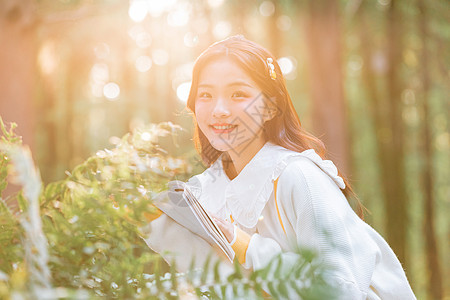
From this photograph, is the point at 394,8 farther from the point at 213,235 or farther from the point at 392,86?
the point at 213,235

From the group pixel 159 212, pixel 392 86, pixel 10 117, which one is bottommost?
pixel 392 86

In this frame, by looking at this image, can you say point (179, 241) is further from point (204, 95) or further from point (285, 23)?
point (285, 23)

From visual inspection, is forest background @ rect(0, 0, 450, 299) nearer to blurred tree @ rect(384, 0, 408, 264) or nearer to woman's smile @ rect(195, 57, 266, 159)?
blurred tree @ rect(384, 0, 408, 264)

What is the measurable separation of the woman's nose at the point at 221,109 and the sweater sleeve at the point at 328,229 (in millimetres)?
279

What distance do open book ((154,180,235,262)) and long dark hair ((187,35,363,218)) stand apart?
2.03ft

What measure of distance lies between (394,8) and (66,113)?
8.34m

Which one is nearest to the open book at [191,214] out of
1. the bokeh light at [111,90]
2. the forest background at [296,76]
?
the forest background at [296,76]

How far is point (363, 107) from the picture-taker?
11867 millimetres

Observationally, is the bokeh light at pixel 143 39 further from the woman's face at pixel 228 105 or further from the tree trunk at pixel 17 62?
the woman's face at pixel 228 105

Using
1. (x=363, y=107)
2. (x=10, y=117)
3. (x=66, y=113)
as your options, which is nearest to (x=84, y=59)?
(x=66, y=113)

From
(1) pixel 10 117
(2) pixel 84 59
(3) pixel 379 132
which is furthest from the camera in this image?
(2) pixel 84 59

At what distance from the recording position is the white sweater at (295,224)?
1.23m

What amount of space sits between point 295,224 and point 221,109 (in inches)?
17.9

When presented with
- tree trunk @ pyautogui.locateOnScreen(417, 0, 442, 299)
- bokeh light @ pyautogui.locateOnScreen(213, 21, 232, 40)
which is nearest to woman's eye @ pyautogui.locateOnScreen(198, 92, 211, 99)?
bokeh light @ pyautogui.locateOnScreen(213, 21, 232, 40)
